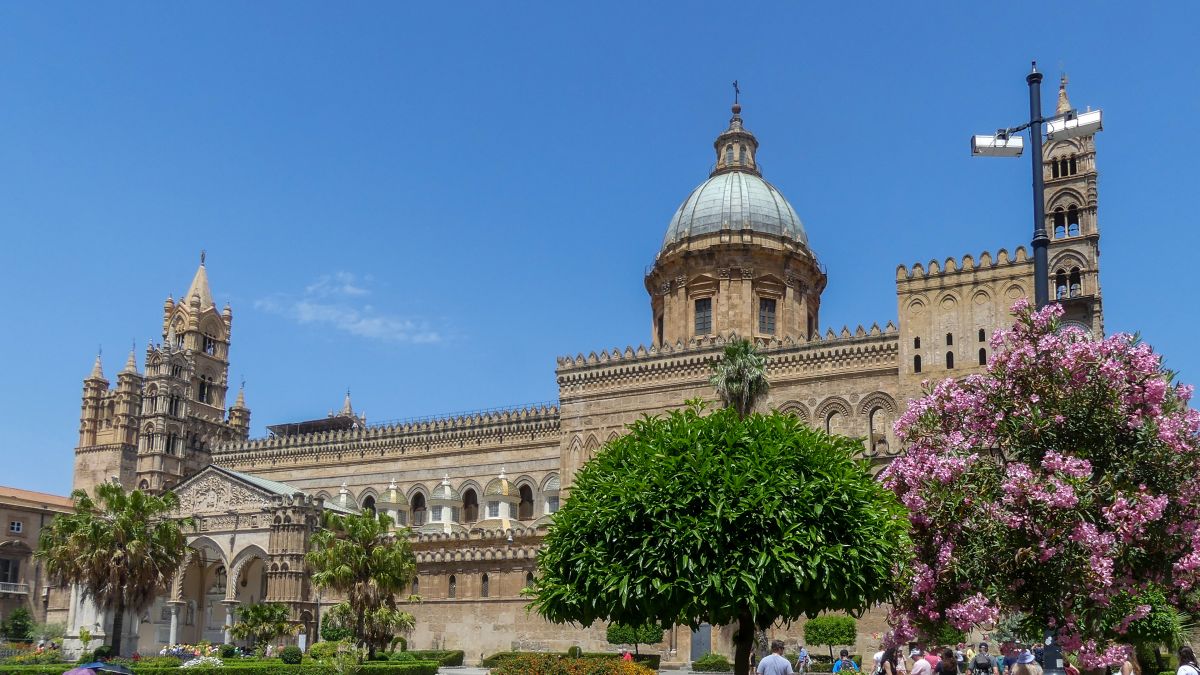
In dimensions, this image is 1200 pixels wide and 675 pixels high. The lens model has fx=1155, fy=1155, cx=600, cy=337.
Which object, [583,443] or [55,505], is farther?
[55,505]

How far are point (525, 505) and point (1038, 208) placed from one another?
45622 mm

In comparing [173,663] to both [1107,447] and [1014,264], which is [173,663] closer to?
[1107,447]

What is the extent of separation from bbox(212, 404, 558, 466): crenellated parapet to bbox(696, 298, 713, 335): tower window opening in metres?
8.80

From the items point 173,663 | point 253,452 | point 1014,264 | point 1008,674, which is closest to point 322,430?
point 253,452

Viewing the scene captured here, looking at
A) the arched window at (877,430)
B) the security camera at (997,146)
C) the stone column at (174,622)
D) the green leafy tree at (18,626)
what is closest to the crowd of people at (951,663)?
the security camera at (997,146)

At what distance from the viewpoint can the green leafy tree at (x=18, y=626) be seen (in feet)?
206

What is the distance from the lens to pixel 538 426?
6022 centimetres

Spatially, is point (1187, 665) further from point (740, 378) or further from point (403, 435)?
point (403, 435)

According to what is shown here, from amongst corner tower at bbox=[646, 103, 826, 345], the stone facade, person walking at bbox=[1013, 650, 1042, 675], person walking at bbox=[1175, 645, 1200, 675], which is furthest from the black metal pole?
the stone facade

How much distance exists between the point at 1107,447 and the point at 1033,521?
182 centimetres

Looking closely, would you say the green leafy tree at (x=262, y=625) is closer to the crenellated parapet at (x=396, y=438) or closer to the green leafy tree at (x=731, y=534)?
the crenellated parapet at (x=396, y=438)

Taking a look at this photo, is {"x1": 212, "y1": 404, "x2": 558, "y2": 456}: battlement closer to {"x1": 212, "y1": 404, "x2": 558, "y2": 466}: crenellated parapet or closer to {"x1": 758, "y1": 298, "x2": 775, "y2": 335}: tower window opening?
{"x1": 212, "y1": 404, "x2": 558, "y2": 466}: crenellated parapet

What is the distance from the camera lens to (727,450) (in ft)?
72.7

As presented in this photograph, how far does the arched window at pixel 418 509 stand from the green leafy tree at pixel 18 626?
21.8 meters
